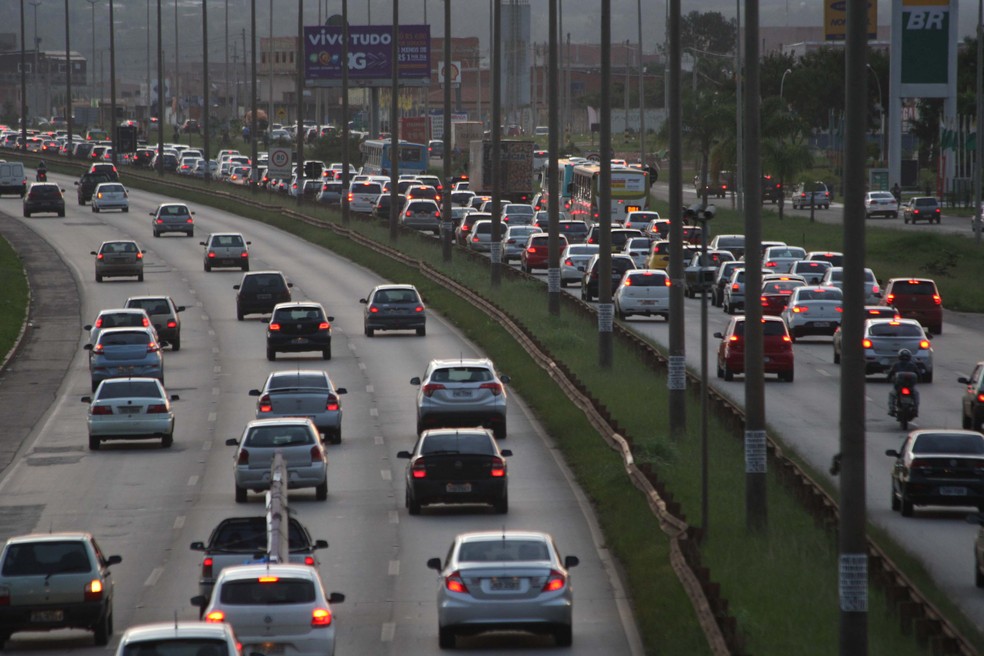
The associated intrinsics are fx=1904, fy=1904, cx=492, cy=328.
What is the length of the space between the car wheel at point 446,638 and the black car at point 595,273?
1700 inches

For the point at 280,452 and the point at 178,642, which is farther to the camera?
the point at 280,452

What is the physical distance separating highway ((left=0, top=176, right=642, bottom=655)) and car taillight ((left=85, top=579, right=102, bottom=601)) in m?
0.62

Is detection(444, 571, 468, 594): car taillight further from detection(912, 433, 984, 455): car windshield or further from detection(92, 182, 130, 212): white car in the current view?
detection(92, 182, 130, 212): white car

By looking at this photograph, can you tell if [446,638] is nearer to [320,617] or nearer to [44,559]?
[320,617]

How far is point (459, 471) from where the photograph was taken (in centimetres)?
3020

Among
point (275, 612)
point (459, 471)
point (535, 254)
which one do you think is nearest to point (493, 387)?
point (459, 471)

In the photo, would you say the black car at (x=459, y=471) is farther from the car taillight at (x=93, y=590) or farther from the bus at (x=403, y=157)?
the bus at (x=403, y=157)

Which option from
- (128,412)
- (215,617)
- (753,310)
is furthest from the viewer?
(128,412)

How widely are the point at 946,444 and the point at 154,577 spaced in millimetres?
12128

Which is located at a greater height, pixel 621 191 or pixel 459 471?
pixel 621 191

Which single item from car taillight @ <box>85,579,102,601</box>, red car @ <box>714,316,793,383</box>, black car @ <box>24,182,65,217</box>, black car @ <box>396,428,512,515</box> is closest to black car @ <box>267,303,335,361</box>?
red car @ <box>714,316,793,383</box>

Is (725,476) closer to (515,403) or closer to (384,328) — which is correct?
(515,403)

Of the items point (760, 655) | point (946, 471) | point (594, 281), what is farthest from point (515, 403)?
point (760, 655)

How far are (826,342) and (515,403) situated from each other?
1475cm
